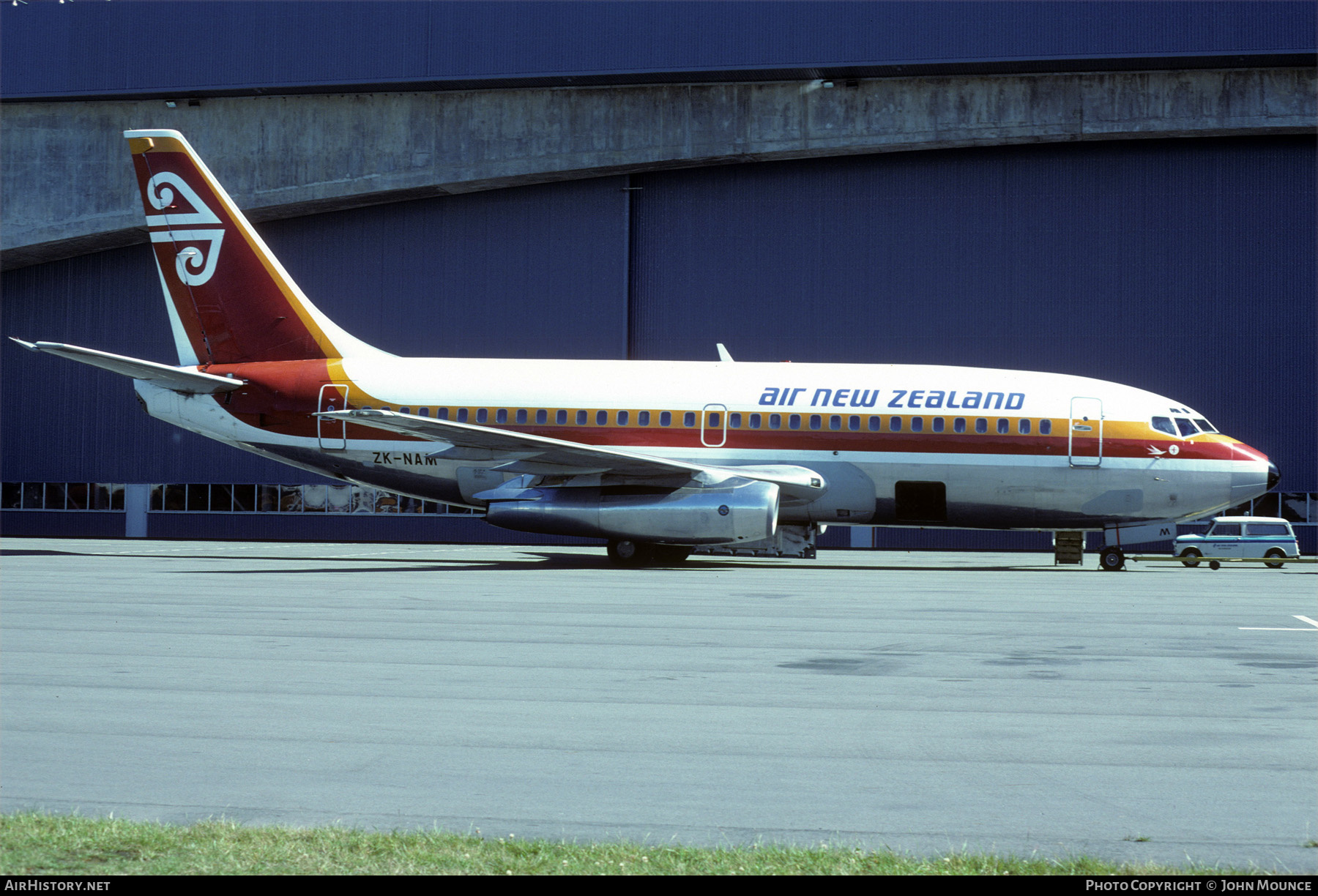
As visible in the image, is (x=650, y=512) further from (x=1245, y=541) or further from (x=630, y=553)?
(x=1245, y=541)

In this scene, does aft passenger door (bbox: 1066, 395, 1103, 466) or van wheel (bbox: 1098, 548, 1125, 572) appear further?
van wheel (bbox: 1098, 548, 1125, 572)

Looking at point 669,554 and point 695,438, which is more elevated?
point 695,438

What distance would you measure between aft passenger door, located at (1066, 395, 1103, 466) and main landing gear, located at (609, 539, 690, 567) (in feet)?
25.4

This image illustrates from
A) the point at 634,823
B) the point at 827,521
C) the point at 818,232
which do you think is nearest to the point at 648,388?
the point at 827,521

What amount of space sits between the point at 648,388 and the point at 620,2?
18.6 metres

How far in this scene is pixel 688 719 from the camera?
25.9 feet

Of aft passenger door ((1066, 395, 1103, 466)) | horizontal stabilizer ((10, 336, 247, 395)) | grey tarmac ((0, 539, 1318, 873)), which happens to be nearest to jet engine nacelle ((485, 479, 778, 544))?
aft passenger door ((1066, 395, 1103, 466))

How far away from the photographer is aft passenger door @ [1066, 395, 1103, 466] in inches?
926

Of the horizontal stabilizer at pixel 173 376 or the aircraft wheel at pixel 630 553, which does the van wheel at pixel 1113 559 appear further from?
the horizontal stabilizer at pixel 173 376

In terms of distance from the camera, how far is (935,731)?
24.9ft

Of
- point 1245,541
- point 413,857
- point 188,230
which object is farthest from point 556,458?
point 1245,541

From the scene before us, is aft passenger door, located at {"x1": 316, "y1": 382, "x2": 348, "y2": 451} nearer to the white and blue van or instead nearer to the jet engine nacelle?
the jet engine nacelle

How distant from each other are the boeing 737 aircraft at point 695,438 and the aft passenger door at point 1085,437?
32 mm

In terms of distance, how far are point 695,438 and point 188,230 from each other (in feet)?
40.4
